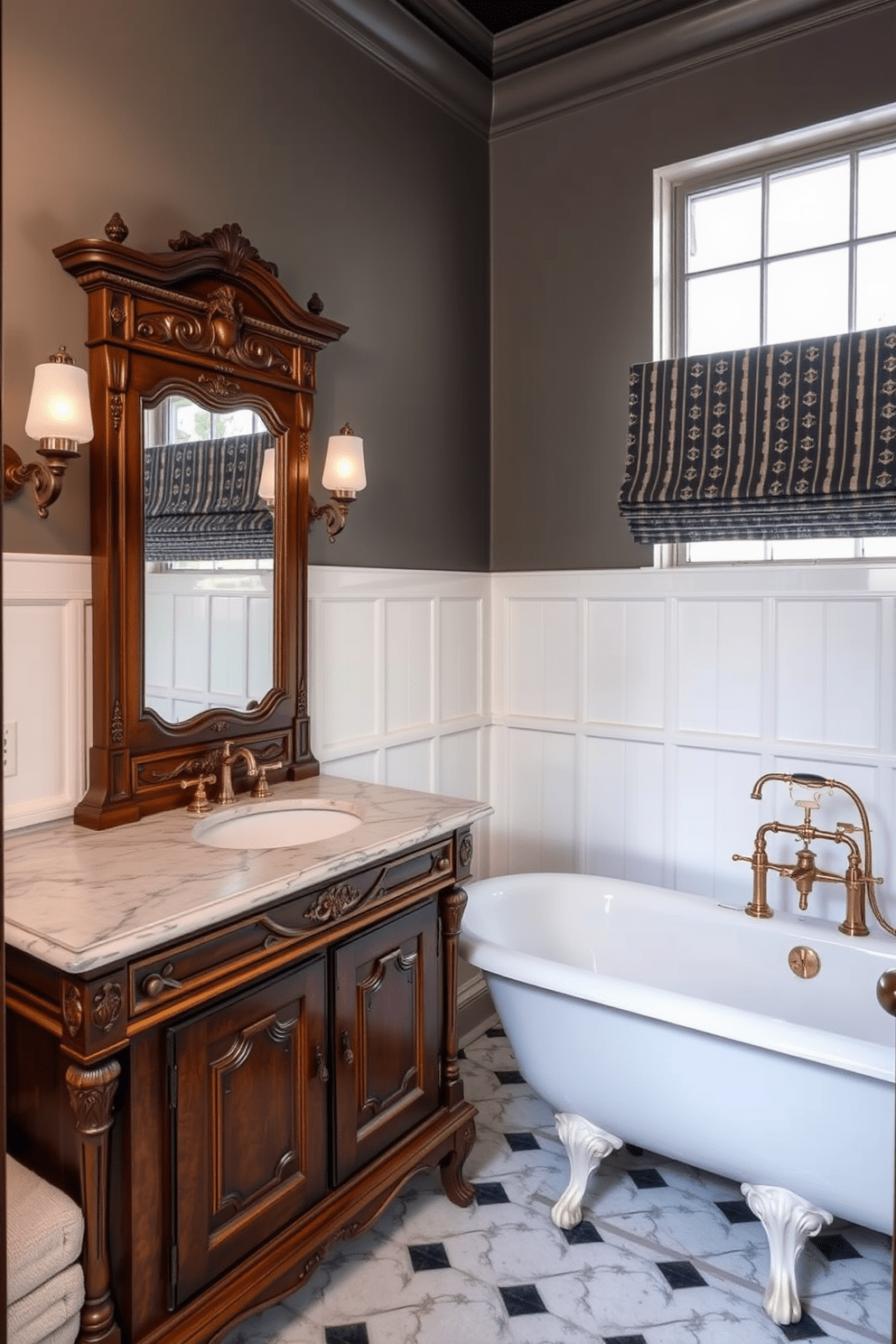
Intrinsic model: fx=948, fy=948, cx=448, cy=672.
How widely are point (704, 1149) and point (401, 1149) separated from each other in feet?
2.17

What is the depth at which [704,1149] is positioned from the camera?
2.07 meters

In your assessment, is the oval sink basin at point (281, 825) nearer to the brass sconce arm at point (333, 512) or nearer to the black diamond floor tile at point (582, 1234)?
the brass sconce arm at point (333, 512)

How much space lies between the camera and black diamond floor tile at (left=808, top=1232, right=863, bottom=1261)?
2146 mm

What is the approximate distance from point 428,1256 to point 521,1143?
53 centimetres

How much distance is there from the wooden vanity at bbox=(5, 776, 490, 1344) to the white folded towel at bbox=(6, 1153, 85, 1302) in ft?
0.10

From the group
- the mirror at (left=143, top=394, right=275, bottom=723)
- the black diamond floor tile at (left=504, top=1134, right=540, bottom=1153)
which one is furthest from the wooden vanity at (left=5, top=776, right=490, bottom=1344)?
the black diamond floor tile at (left=504, top=1134, right=540, bottom=1153)

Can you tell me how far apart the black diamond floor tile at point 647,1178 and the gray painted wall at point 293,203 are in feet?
5.97

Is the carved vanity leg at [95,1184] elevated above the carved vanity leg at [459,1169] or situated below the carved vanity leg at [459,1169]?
above

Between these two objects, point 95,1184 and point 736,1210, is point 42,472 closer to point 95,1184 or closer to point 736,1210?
point 95,1184

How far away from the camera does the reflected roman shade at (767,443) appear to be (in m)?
2.59

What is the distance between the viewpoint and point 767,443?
2746 mm

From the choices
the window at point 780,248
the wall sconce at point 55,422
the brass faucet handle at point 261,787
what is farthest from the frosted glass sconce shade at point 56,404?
the window at point 780,248

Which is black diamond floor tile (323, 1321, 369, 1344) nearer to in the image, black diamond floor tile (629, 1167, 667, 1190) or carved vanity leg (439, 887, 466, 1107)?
carved vanity leg (439, 887, 466, 1107)

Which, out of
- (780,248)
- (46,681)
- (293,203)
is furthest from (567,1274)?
(780,248)
